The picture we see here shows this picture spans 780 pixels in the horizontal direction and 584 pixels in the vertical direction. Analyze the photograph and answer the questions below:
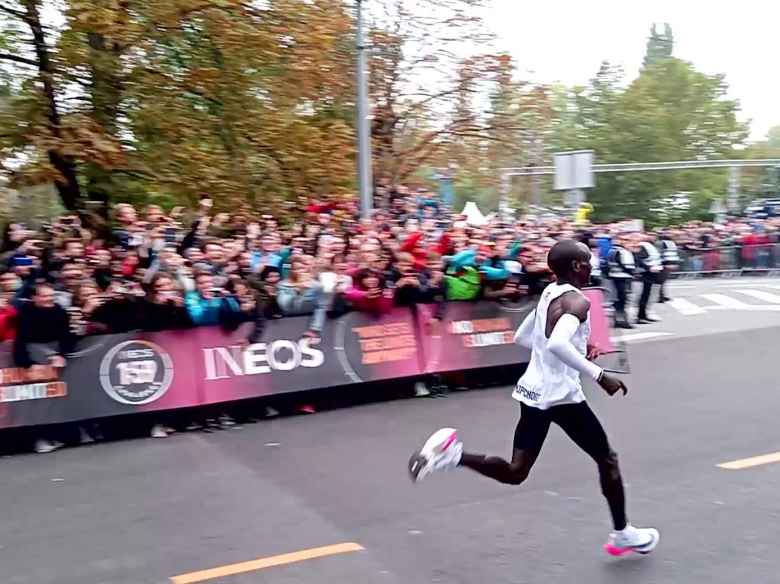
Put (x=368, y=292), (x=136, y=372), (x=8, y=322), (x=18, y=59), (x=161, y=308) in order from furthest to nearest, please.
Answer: (x=18, y=59) → (x=368, y=292) → (x=161, y=308) → (x=136, y=372) → (x=8, y=322)

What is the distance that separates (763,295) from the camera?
21656 millimetres

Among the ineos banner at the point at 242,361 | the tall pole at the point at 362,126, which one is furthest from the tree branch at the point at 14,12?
the ineos banner at the point at 242,361

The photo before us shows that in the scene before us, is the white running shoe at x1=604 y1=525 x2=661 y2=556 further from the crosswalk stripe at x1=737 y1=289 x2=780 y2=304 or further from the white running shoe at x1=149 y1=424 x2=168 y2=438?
the crosswalk stripe at x1=737 y1=289 x2=780 y2=304

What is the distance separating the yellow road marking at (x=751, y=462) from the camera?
7.23 metres

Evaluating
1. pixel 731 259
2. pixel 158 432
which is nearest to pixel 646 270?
pixel 158 432

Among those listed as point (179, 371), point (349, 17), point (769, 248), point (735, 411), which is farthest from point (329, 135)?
point (769, 248)

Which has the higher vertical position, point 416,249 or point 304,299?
point 416,249

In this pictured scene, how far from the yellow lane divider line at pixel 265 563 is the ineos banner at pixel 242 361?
421 cm

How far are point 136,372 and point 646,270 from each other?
10.4 meters

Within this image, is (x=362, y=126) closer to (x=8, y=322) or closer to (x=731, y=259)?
(x=8, y=322)

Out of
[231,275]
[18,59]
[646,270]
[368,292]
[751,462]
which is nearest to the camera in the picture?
[751,462]

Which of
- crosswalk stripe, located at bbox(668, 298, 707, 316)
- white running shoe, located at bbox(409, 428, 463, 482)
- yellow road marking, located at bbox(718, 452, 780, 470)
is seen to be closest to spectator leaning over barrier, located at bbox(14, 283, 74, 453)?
white running shoe, located at bbox(409, 428, 463, 482)

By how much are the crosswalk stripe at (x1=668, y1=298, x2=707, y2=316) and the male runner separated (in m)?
13.7

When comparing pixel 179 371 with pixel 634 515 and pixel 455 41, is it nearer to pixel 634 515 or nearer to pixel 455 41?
pixel 634 515
